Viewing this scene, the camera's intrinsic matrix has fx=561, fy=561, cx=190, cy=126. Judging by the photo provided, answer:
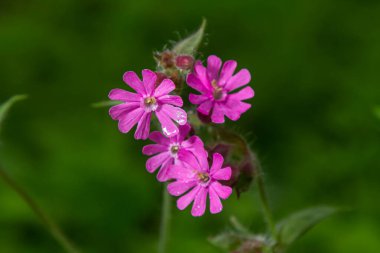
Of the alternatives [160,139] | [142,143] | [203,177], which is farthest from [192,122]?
[142,143]

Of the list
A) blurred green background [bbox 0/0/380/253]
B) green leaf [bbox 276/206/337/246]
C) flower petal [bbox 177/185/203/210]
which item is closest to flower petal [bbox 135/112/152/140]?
flower petal [bbox 177/185/203/210]

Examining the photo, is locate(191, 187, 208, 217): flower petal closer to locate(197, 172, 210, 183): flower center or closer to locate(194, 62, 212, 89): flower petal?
locate(197, 172, 210, 183): flower center

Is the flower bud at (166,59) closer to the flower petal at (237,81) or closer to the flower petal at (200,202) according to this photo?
the flower petal at (237,81)

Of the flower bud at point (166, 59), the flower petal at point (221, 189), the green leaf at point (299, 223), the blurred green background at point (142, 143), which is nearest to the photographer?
the flower petal at point (221, 189)

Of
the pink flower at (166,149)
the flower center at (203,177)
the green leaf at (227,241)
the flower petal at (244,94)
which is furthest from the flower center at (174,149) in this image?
the green leaf at (227,241)

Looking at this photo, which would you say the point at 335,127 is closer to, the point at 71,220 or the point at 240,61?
the point at 240,61
